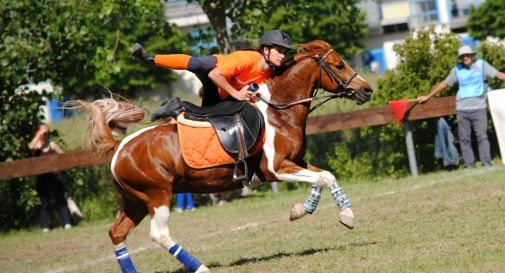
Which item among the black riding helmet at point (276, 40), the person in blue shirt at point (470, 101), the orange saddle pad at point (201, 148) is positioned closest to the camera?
the orange saddle pad at point (201, 148)

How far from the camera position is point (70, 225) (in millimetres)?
16562

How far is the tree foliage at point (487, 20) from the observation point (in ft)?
133

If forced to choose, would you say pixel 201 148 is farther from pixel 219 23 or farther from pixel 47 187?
pixel 219 23

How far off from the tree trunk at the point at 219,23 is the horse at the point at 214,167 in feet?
29.5

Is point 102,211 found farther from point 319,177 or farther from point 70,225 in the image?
point 319,177

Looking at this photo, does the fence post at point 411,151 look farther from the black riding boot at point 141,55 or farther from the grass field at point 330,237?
the black riding boot at point 141,55

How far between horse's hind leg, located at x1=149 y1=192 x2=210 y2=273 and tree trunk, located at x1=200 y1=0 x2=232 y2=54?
391 inches

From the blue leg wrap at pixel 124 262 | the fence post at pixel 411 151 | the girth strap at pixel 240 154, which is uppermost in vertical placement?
the girth strap at pixel 240 154

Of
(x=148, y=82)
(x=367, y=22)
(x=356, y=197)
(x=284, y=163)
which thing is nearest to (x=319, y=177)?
(x=284, y=163)

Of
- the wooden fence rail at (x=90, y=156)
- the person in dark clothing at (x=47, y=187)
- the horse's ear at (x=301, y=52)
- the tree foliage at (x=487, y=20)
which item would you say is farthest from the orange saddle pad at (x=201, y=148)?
the tree foliage at (x=487, y=20)

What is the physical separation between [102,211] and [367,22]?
33330 millimetres

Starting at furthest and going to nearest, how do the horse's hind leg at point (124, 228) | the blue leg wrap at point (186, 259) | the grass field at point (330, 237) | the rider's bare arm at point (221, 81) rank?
the horse's hind leg at point (124, 228), the rider's bare arm at point (221, 81), the blue leg wrap at point (186, 259), the grass field at point (330, 237)

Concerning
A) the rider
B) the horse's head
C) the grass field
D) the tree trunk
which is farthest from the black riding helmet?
the tree trunk

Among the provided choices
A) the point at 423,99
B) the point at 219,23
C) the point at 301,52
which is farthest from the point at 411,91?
the point at 301,52
